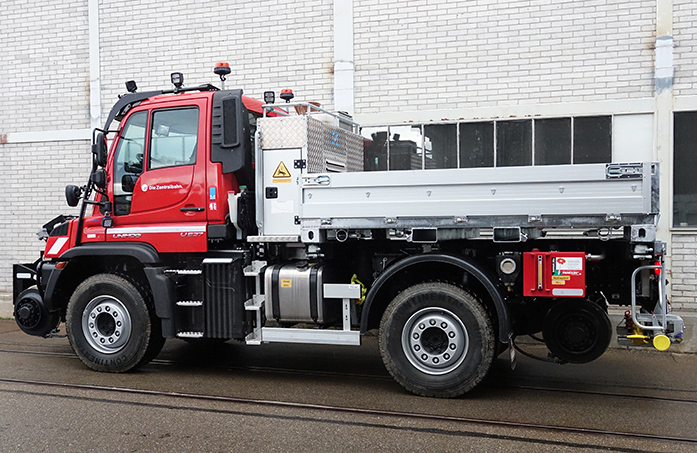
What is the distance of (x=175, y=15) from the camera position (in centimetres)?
1188

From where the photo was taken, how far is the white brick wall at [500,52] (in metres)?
9.66

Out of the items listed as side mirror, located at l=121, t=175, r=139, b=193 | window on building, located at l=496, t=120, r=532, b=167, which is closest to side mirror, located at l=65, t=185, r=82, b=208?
side mirror, located at l=121, t=175, r=139, b=193

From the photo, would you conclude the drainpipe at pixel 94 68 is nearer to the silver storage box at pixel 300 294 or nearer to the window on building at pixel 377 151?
the window on building at pixel 377 151

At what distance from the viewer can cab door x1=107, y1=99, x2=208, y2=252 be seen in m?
7.16

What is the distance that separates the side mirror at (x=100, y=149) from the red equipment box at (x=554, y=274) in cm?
472

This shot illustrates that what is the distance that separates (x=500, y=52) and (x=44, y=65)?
8.87m

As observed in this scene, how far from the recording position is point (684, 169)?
9.48 metres

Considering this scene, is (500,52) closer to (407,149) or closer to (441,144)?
(441,144)

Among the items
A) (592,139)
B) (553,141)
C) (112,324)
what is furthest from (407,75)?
(112,324)

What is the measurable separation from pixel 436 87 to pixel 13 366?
24.2 feet

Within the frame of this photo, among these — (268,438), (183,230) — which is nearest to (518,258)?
(268,438)

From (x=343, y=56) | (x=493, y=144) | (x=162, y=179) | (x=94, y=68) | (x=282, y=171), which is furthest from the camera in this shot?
Answer: (x=94, y=68)

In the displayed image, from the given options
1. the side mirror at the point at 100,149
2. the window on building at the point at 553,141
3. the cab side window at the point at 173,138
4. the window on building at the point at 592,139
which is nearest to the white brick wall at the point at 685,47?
the window on building at the point at 592,139

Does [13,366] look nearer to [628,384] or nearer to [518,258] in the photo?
[518,258]
